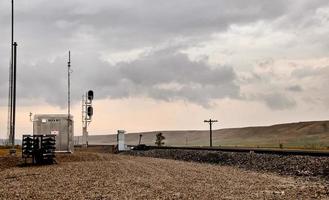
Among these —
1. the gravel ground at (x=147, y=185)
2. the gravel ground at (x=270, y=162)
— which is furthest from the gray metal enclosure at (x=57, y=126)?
the gravel ground at (x=147, y=185)

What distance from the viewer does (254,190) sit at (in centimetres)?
2083

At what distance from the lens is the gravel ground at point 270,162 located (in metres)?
28.7

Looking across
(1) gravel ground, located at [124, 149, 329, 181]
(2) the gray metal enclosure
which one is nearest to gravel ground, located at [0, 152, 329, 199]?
(1) gravel ground, located at [124, 149, 329, 181]

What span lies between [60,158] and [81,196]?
2234 centimetres

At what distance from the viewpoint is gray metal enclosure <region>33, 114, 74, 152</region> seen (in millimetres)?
43844

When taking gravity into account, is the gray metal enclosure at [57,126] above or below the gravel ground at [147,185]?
above

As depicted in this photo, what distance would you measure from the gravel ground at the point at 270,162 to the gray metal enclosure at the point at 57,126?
32.9ft

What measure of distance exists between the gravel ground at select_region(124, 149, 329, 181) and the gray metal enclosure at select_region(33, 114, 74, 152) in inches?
395

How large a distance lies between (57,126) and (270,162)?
1908 cm

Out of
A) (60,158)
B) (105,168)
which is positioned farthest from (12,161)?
(105,168)

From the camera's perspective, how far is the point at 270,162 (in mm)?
33906

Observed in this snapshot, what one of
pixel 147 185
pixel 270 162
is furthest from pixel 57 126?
pixel 147 185

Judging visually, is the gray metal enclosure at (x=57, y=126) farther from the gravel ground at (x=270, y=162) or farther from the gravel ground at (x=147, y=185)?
the gravel ground at (x=147, y=185)

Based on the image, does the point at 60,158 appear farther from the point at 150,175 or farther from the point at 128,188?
the point at 128,188
